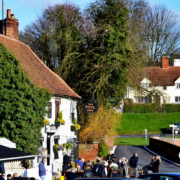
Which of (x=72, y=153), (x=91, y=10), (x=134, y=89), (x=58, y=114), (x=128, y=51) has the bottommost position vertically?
(x=72, y=153)

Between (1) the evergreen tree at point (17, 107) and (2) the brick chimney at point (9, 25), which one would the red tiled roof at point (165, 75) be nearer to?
(2) the brick chimney at point (9, 25)

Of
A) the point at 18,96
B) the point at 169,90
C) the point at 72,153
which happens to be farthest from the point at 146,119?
the point at 18,96

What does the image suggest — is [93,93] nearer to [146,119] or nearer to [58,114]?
[58,114]

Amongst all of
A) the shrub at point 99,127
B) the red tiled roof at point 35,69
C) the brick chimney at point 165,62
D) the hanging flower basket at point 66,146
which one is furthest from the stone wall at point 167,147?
the brick chimney at point 165,62

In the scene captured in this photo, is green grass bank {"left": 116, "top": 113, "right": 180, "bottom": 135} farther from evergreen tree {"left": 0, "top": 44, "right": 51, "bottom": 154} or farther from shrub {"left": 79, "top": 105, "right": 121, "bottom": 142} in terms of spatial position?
evergreen tree {"left": 0, "top": 44, "right": 51, "bottom": 154}

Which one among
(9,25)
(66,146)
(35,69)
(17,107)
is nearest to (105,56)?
(35,69)

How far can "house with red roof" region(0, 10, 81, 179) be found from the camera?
87.2ft

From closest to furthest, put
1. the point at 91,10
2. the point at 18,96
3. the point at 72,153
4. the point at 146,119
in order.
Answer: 1. the point at 18,96
2. the point at 72,153
3. the point at 91,10
4. the point at 146,119

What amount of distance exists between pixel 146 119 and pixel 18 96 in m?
47.4

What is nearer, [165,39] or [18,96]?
[18,96]

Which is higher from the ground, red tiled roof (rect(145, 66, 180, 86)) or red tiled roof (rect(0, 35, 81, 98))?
red tiled roof (rect(145, 66, 180, 86))

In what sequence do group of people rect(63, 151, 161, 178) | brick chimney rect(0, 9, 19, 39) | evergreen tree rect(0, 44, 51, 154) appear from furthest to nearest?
brick chimney rect(0, 9, 19, 39) → evergreen tree rect(0, 44, 51, 154) → group of people rect(63, 151, 161, 178)

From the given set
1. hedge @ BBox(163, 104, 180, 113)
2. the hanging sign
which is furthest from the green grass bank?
the hanging sign

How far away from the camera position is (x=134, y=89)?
35469mm
